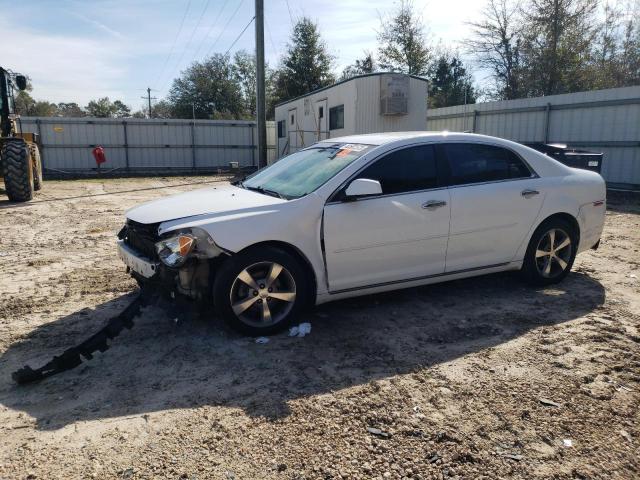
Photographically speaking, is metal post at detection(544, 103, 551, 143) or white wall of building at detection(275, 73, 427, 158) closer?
metal post at detection(544, 103, 551, 143)

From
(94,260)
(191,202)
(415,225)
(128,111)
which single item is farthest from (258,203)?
(128,111)

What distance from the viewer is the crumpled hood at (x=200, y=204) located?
13.4 feet

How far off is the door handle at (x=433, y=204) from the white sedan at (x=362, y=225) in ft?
0.04

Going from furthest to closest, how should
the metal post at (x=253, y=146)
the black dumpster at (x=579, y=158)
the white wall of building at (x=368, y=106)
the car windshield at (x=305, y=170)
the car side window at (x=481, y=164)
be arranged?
the metal post at (x=253, y=146)
the white wall of building at (x=368, y=106)
the black dumpster at (x=579, y=158)
the car side window at (x=481, y=164)
the car windshield at (x=305, y=170)

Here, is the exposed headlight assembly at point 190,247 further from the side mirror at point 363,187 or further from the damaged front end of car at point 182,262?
the side mirror at point 363,187

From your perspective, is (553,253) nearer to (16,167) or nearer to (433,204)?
(433,204)

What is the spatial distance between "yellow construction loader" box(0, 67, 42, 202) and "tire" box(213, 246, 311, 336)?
10.8 metres

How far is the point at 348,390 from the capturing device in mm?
3271

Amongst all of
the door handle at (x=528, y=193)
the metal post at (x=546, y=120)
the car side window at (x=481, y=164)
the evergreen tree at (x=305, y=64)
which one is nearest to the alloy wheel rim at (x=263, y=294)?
the car side window at (x=481, y=164)

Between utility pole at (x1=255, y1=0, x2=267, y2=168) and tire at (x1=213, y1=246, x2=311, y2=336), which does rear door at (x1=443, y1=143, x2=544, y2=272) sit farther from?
utility pole at (x1=255, y1=0, x2=267, y2=168)

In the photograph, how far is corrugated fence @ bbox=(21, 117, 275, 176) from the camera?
23.8 m

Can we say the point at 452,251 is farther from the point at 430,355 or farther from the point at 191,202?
the point at 191,202

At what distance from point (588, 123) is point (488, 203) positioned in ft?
35.7

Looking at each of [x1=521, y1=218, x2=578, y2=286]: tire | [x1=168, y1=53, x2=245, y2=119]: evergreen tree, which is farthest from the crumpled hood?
[x1=168, y1=53, x2=245, y2=119]: evergreen tree
